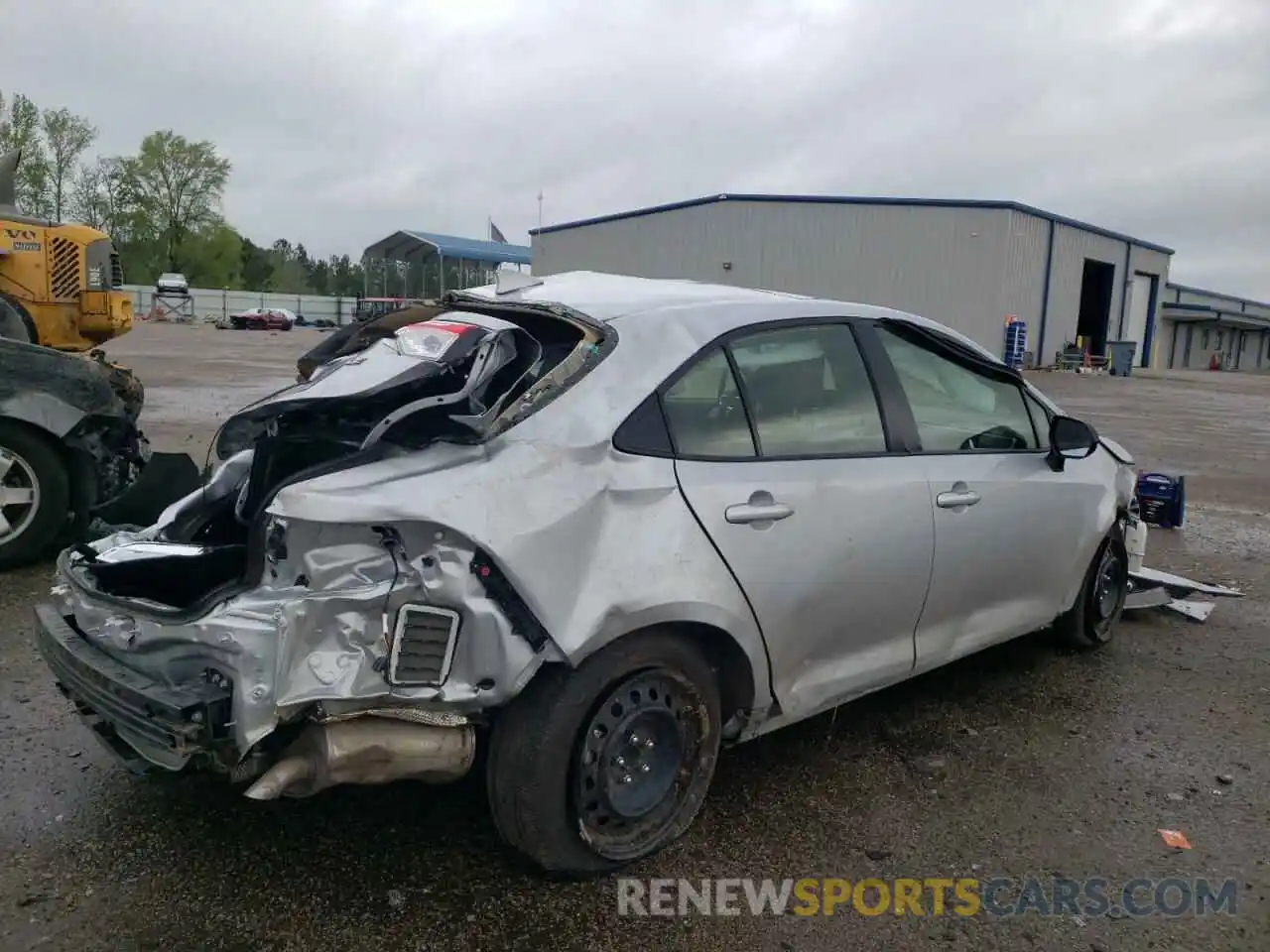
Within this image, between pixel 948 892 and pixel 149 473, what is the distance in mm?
3290

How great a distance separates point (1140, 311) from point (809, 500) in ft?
145

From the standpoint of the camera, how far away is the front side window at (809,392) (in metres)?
3.14

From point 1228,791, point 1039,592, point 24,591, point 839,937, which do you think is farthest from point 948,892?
point 24,591

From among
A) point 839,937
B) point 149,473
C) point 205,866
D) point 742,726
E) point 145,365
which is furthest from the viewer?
point 145,365

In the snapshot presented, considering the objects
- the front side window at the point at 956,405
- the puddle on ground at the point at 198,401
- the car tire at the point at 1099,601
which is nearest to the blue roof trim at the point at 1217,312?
the puddle on ground at the point at 198,401

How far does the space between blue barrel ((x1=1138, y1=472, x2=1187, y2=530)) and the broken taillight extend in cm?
613

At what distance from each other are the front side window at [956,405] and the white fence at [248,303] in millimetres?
56020

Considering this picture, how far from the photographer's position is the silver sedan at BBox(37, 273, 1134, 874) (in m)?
2.42

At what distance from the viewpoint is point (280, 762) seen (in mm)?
2453

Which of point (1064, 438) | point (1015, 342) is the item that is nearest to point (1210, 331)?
point (1015, 342)

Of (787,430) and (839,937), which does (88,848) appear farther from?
(787,430)

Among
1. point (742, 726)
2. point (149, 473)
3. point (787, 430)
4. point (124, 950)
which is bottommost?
point (124, 950)

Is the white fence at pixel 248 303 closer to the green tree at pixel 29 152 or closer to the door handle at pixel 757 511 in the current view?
the green tree at pixel 29 152

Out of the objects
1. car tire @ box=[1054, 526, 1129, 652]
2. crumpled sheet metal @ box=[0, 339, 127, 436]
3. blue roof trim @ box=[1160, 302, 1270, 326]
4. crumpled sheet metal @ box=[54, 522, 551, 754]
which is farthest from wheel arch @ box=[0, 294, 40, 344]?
blue roof trim @ box=[1160, 302, 1270, 326]
